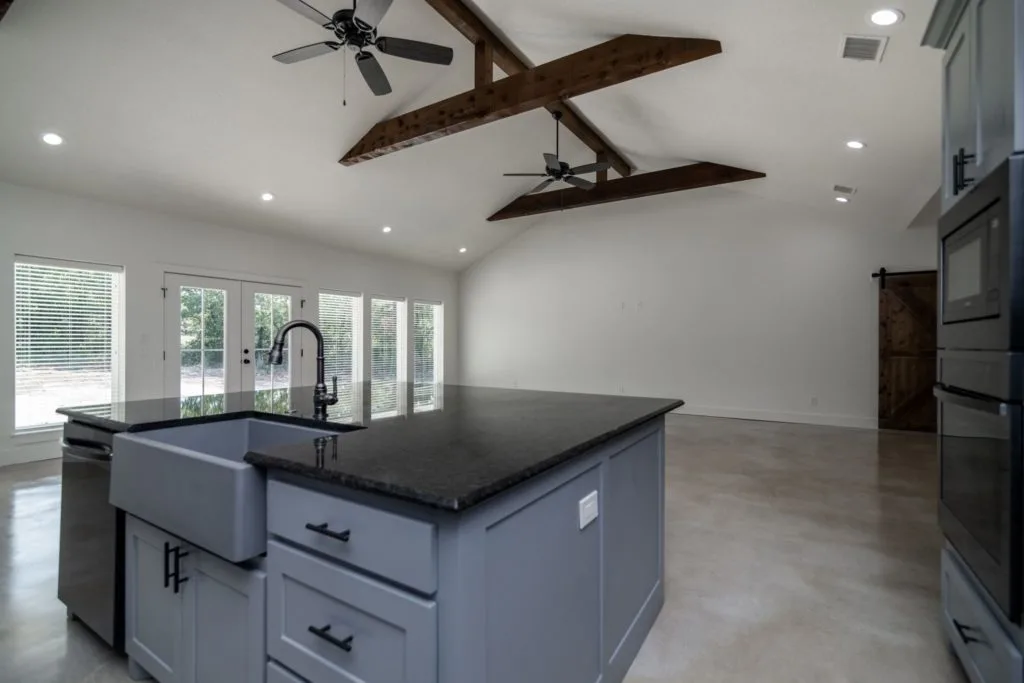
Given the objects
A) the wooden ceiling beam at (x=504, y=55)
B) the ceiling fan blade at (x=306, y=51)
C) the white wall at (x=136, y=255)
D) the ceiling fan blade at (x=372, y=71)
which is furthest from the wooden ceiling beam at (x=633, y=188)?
the ceiling fan blade at (x=306, y=51)

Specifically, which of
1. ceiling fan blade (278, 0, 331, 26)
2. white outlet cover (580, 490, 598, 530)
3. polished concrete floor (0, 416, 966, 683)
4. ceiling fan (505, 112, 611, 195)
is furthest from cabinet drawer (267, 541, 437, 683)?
ceiling fan (505, 112, 611, 195)

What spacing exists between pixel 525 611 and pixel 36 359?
567 cm

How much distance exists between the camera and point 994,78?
135cm

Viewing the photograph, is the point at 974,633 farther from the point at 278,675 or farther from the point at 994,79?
the point at 278,675

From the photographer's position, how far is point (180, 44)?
348 centimetres

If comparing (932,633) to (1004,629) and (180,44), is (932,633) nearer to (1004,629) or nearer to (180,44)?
(1004,629)

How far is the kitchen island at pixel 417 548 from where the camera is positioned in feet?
3.01

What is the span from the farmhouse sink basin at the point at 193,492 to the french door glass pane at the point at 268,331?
4.96 metres

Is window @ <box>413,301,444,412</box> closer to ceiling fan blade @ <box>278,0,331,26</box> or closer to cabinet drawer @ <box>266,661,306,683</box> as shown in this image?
ceiling fan blade @ <box>278,0,331,26</box>

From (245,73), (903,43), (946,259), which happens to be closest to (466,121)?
(245,73)

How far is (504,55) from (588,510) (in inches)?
163

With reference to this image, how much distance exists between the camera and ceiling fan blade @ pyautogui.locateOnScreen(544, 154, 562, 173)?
4.64m

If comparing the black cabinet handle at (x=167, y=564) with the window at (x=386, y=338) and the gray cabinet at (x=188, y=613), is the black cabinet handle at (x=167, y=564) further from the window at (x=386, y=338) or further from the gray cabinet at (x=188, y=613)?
the window at (x=386, y=338)

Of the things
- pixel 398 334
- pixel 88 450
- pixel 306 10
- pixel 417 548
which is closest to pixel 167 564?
pixel 88 450
